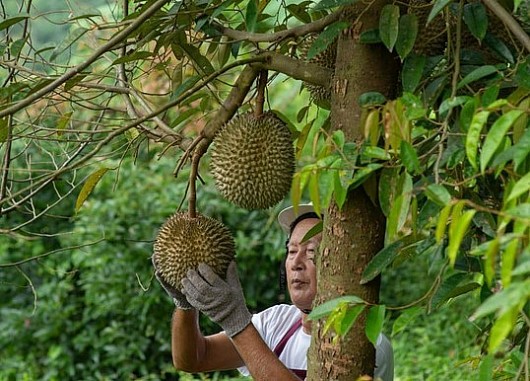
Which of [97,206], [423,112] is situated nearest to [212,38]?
[423,112]

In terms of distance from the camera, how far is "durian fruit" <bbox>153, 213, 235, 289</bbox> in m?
1.73

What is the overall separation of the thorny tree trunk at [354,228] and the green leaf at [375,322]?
260 mm

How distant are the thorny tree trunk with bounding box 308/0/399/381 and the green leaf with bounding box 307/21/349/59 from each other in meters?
0.03

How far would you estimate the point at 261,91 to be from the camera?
1638mm

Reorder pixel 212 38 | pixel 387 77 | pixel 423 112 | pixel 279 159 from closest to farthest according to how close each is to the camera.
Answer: pixel 423 112 < pixel 387 77 < pixel 279 159 < pixel 212 38

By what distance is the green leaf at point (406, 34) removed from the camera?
4.58 feet

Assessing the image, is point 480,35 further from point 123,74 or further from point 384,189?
point 123,74

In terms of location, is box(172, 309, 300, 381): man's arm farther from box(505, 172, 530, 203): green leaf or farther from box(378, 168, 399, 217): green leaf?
box(505, 172, 530, 203): green leaf

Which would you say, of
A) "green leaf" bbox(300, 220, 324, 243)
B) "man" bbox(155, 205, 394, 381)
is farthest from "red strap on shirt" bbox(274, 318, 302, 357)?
"green leaf" bbox(300, 220, 324, 243)

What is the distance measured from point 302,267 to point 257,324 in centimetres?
25

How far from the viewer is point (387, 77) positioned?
1.52m

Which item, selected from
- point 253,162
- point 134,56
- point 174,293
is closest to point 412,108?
point 253,162

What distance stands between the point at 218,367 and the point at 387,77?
43.8 inches

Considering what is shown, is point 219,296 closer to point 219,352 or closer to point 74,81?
point 74,81
